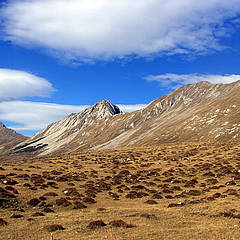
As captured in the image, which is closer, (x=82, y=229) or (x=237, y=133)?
(x=82, y=229)

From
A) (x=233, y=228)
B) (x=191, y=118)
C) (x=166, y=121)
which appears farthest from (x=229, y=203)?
(x=166, y=121)

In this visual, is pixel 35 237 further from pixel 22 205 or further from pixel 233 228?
pixel 233 228

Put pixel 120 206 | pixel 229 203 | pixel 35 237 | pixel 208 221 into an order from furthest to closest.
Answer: pixel 120 206, pixel 229 203, pixel 208 221, pixel 35 237

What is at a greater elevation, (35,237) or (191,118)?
(191,118)

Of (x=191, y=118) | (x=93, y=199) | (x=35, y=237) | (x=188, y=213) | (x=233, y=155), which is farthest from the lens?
(x=191, y=118)

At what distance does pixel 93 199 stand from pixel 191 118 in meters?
133

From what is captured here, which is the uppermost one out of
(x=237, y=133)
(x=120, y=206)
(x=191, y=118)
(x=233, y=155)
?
(x=191, y=118)

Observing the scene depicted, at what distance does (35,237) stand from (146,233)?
7.75 meters

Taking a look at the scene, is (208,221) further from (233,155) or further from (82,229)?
(233,155)

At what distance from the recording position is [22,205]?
26.5 m

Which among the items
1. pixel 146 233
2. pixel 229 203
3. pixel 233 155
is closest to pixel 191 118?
pixel 233 155

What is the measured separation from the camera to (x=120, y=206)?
27.6 meters

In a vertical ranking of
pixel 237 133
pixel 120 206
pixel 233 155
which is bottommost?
pixel 120 206

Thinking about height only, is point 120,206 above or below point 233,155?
below
